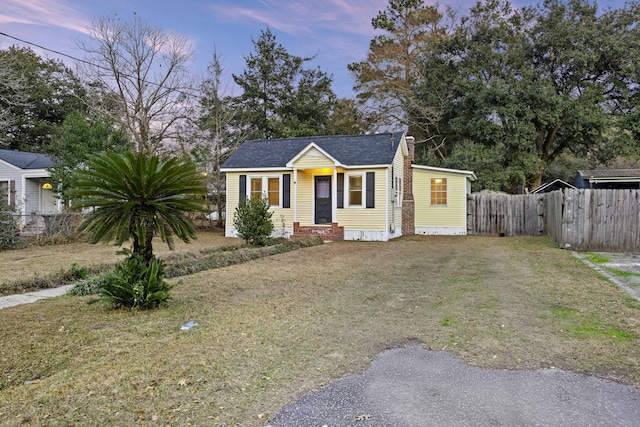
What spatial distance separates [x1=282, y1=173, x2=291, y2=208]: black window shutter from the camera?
648 inches

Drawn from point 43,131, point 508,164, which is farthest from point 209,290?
point 43,131

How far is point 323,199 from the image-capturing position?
53.7 feet

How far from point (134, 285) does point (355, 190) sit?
37.3ft

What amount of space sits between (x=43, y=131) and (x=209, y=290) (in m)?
30.3

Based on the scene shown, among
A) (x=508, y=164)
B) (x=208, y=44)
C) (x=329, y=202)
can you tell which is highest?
(x=208, y=44)

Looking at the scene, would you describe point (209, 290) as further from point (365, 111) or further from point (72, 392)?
point (365, 111)

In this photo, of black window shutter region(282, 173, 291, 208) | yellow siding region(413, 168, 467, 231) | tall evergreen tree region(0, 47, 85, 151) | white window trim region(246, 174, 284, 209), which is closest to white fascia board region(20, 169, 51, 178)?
tall evergreen tree region(0, 47, 85, 151)

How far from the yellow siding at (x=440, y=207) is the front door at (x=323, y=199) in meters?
4.56

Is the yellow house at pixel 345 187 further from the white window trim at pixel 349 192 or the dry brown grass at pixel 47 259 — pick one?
the dry brown grass at pixel 47 259

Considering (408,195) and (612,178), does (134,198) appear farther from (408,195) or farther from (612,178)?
(612,178)

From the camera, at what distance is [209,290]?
6680mm

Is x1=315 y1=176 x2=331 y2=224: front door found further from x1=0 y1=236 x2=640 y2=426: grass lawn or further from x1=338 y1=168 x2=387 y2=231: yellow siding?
x1=0 y1=236 x2=640 y2=426: grass lawn

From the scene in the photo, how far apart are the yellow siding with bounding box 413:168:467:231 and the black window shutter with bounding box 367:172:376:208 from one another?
374 centimetres

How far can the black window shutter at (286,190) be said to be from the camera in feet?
54.0
